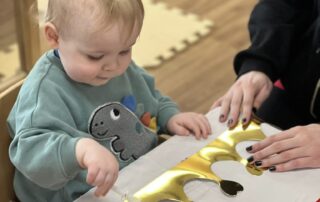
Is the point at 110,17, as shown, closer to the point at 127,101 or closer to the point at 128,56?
the point at 128,56

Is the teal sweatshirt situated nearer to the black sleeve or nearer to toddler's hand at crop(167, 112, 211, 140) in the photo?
toddler's hand at crop(167, 112, 211, 140)

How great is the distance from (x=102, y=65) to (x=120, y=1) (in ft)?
0.36

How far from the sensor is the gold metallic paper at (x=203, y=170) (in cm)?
89

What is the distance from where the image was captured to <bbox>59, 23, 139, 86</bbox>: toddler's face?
84 centimetres

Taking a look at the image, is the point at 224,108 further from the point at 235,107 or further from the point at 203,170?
the point at 203,170

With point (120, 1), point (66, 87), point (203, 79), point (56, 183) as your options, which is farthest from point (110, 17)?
point (203, 79)

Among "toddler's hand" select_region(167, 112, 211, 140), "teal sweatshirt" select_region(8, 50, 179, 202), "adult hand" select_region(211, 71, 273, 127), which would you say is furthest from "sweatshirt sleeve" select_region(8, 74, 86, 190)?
"adult hand" select_region(211, 71, 273, 127)

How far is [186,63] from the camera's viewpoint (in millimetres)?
2211

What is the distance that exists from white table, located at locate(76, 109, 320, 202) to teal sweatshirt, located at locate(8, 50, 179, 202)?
58mm

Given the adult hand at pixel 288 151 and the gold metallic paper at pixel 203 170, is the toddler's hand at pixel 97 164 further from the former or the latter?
the adult hand at pixel 288 151

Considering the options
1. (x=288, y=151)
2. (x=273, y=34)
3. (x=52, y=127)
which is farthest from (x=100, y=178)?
(x=273, y=34)

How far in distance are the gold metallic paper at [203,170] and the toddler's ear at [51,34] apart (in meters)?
0.28

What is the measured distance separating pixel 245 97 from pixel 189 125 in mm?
171

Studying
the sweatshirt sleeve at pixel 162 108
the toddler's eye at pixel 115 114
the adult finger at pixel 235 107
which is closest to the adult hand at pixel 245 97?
the adult finger at pixel 235 107
